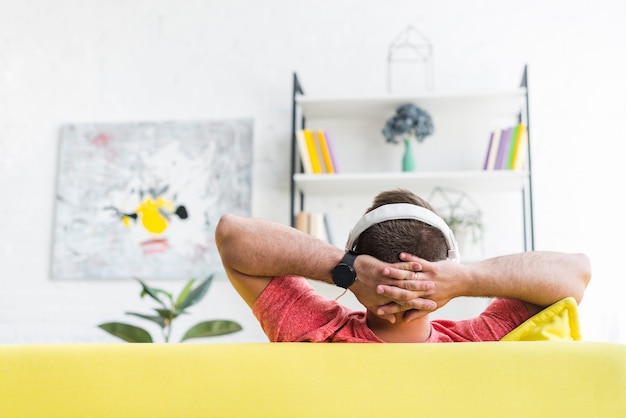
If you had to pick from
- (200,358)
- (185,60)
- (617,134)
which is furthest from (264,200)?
(200,358)

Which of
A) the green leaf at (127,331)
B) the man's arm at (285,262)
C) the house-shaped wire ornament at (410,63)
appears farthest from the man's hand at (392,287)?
the house-shaped wire ornament at (410,63)

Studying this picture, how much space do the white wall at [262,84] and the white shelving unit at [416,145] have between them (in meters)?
0.13

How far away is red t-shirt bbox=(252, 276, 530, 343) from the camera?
1088 mm

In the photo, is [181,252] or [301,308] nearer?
[301,308]

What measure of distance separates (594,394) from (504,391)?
10cm

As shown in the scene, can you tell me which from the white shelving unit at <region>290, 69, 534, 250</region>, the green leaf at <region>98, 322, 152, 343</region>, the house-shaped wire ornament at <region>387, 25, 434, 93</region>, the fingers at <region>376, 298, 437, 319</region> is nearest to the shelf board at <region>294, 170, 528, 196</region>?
the white shelving unit at <region>290, 69, 534, 250</region>

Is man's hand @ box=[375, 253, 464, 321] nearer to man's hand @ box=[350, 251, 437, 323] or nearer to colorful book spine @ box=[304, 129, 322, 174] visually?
man's hand @ box=[350, 251, 437, 323]

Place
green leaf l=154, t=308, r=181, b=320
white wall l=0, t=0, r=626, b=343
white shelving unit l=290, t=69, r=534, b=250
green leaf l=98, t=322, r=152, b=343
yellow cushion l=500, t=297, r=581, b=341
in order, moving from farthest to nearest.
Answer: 1. white wall l=0, t=0, r=626, b=343
2. white shelving unit l=290, t=69, r=534, b=250
3. green leaf l=154, t=308, r=181, b=320
4. green leaf l=98, t=322, r=152, b=343
5. yellow cushion l=500, t=297, r=581, b=341

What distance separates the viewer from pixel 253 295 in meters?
1.18

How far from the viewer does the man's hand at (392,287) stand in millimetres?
1102

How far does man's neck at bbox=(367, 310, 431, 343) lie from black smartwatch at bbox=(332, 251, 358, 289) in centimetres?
9

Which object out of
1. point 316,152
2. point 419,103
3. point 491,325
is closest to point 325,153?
point 316,152

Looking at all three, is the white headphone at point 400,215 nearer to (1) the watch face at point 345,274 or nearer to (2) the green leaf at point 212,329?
(1) the watch face at point 345,274

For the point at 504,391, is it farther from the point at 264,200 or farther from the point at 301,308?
the point at 264,200
